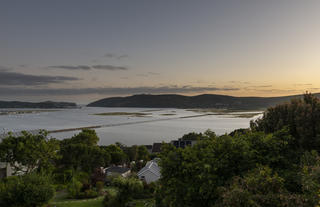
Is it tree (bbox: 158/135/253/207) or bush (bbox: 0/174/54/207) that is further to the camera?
bush (bbox: 0/174/54/207)

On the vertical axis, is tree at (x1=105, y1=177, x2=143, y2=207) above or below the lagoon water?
above

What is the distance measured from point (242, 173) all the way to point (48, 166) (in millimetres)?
19658

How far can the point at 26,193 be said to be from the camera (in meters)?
13.1

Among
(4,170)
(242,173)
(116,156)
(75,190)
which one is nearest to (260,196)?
(242,173)

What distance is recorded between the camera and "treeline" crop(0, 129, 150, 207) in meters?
13.4

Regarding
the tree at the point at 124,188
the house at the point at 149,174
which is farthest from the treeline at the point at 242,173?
the house at the point at 149,174

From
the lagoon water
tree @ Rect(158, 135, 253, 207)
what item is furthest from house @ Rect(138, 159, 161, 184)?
the lagoon water

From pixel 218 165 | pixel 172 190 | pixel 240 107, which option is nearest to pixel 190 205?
pixel 172 190

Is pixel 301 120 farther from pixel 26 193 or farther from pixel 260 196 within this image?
pixel 26 193

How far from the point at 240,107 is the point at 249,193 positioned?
175m

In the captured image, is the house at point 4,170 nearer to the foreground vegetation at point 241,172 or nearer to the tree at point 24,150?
the tree at point 24,150

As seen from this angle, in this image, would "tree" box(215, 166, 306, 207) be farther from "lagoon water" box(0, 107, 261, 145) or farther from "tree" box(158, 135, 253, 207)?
"lagoon water" box(0, 107, 261, 145)

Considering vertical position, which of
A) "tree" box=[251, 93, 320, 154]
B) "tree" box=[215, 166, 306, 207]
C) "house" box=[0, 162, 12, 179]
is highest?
"tree" box=[251, 93, 320, 154]

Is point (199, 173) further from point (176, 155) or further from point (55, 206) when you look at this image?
point (55, 206)
